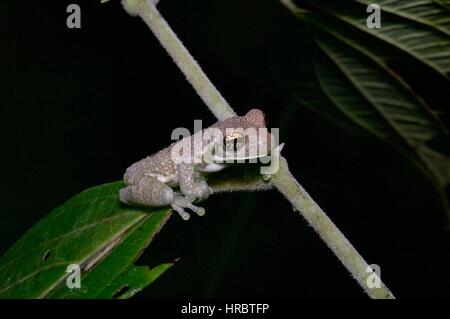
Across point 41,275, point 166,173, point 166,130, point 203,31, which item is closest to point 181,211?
point 166,173

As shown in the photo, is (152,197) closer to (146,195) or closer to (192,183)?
(146,195)

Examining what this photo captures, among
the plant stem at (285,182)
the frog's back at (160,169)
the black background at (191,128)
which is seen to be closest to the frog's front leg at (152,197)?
the frog's back at (160,169)

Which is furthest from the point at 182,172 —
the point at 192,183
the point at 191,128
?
the point at 191,128

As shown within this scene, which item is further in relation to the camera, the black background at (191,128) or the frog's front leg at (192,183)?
the black background at (191,128)

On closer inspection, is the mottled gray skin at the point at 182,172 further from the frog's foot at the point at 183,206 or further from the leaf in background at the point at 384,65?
the leaf in background at the point at 384,65

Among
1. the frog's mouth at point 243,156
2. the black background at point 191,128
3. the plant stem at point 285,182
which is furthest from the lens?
the black background at point 191,128

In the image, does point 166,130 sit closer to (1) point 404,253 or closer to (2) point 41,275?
(1) point 404,253
